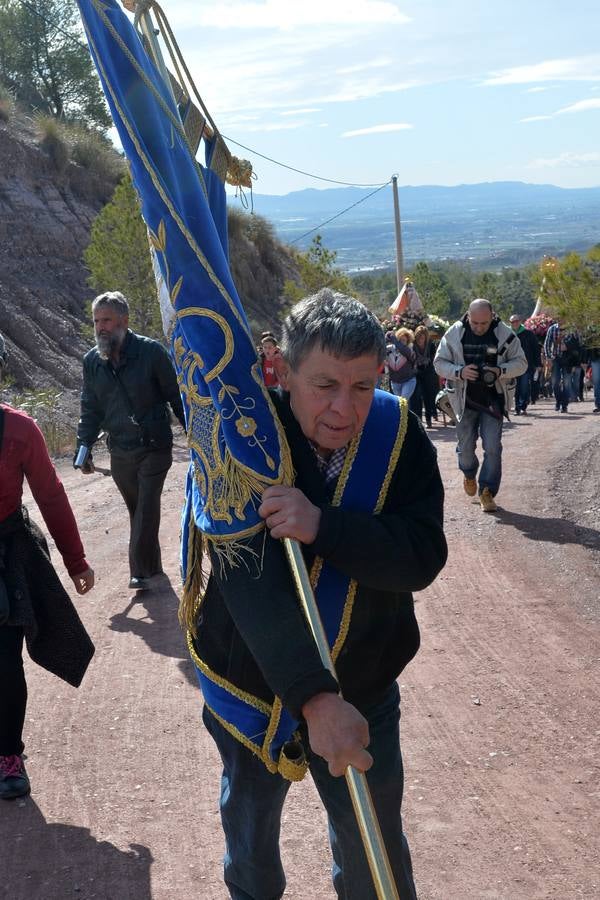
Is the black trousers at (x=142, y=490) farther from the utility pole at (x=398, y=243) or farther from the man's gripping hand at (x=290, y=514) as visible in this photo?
the utility pole at (x=398, y=243)

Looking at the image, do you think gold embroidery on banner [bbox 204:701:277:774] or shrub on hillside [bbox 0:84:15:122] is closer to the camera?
gold embroidery on banner [bbox 204:701:277:774]

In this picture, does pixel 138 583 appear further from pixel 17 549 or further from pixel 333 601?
pixel 333 601

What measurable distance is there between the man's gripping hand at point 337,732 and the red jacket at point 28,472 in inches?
98.6

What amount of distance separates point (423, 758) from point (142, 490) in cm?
344

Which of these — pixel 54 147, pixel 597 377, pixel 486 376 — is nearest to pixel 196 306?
pixel 486 376

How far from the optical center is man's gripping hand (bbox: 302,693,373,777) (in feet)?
7.86

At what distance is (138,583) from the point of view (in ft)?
26.7

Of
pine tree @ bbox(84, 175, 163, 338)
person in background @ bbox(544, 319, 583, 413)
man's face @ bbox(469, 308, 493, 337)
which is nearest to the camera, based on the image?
man's face @ bbox(469, 308, 493, 337)

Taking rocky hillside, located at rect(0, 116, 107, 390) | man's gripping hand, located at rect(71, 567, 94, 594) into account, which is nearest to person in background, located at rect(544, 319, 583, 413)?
rocky hillside, located at rect(0, 116, 107, 390)

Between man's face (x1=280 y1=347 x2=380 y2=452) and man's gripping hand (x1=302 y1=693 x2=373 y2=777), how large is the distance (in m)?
0.66

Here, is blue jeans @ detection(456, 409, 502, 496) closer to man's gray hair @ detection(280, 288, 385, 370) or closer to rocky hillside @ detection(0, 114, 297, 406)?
man's gray hair @ detection(280, 288, 385, 370)

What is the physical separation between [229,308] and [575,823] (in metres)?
2.68

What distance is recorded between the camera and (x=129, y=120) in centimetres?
309

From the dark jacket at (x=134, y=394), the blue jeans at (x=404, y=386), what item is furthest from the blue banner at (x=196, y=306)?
the blue jeans at (x=404, y=386)
